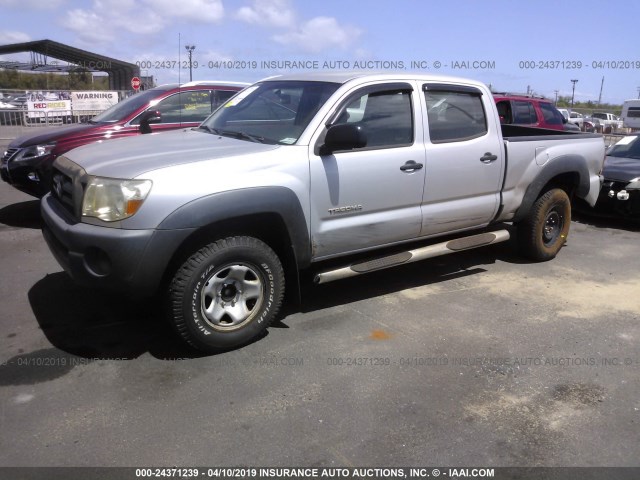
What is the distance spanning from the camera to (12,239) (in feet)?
20.8

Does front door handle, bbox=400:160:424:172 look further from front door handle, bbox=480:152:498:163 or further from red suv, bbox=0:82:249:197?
red suv, bbox=0:82:249:197

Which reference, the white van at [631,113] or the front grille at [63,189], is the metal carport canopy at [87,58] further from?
the white van at [631,113]

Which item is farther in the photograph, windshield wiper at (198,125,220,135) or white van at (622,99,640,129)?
white van at (622,99,640,129)

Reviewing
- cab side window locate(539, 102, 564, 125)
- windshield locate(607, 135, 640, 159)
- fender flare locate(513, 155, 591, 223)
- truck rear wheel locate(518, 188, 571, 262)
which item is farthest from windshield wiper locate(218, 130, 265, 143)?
cab side window locate(539, 102, 564, 125)

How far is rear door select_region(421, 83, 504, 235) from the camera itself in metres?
4.72

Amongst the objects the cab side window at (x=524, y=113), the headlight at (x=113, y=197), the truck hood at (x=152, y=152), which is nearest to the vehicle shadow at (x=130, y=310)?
the headlight at (x=113, y=197)

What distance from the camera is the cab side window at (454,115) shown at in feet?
15.6

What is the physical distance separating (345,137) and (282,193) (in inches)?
23.4

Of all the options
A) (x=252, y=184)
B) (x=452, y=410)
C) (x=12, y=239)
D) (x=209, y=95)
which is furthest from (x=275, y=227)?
(x=209, y=95)

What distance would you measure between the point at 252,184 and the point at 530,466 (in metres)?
2.31

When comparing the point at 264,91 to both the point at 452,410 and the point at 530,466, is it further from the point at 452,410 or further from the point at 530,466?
the point at 530,466

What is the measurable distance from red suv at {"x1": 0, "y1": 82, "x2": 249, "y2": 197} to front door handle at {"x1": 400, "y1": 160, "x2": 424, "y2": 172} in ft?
10.4

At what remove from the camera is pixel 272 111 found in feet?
15.0

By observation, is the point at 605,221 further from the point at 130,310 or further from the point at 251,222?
the point at 130,310
